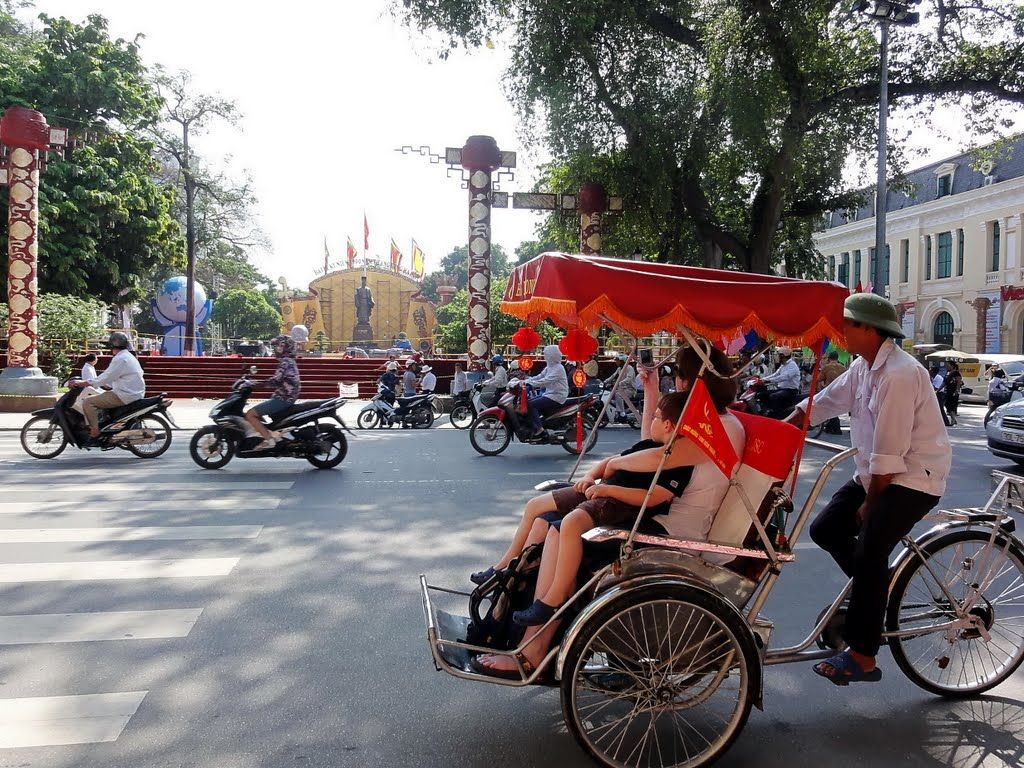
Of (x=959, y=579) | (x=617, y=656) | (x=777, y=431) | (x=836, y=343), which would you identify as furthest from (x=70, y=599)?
(x=959, y=579)

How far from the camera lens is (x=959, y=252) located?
120ft

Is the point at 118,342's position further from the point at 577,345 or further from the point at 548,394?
the point at 577,345

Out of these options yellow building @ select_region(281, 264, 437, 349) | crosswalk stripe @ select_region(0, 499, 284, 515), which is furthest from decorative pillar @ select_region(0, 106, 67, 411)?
yellow building @ select_region(281, 264, 437, 349)

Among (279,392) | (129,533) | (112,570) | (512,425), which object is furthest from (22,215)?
(112,570)

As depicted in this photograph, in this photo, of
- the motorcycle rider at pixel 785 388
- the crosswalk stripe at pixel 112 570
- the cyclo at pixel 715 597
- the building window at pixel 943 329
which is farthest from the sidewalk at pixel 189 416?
the building window at pixel 943 329

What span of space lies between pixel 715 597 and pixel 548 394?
8.27m

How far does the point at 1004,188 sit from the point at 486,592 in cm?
3768

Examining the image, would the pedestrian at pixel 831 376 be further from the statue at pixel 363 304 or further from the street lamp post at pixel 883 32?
the statue at pixel 363 304

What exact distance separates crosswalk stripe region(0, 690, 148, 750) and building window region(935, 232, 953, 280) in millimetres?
41072

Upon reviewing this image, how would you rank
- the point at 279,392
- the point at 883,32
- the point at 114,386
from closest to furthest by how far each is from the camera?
the point at 279,392
the point at 114,386
the point at 883,32

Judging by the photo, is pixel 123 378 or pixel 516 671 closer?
pixel 516 671

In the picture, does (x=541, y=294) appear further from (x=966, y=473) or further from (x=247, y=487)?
(x=966, y=473)

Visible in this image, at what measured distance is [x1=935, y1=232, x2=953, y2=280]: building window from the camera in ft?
122

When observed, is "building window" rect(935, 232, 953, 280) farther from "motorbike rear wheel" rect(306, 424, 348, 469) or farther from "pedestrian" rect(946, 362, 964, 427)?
"motorbike rear wheel" rect(306, 424, 348, 469)
